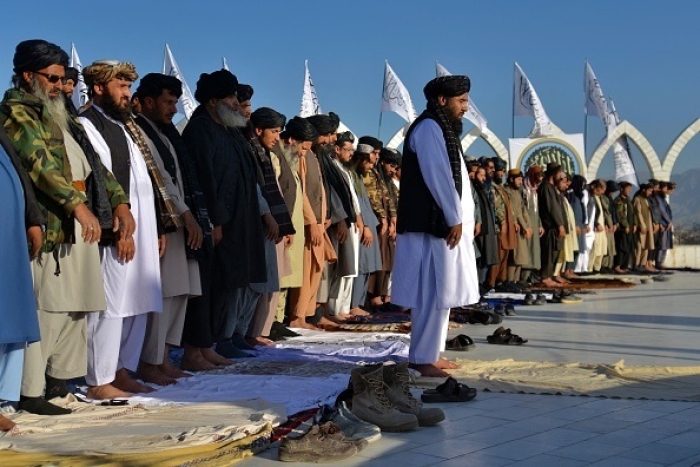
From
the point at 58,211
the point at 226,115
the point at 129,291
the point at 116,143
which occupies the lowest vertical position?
the point at 129,291

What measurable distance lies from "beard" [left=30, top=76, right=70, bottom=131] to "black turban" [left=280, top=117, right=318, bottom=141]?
10.2 ft

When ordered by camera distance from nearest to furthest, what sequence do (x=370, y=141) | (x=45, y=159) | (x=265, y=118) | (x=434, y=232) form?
(x=45, y=159) → (x=434, y=232) → (x=265, y=118) → (x=370, y=141)

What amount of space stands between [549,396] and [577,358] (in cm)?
150

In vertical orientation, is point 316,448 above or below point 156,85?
below

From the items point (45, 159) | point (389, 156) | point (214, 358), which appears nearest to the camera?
point (45, 159)

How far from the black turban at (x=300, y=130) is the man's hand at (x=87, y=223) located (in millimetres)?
3328

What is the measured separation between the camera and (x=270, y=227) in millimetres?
6508

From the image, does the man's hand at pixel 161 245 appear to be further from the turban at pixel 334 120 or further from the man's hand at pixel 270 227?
the turban at pixel 334 120

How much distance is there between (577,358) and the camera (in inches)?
248

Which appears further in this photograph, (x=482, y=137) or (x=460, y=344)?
(x=482, y=137)

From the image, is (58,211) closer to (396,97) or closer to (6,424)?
(6,424)

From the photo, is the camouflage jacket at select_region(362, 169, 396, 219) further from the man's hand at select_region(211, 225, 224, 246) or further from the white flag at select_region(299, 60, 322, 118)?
the white flag at select_region(299, 60, 322, 118)

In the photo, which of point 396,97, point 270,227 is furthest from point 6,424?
point 396,97

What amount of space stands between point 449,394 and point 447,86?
1860 mm
